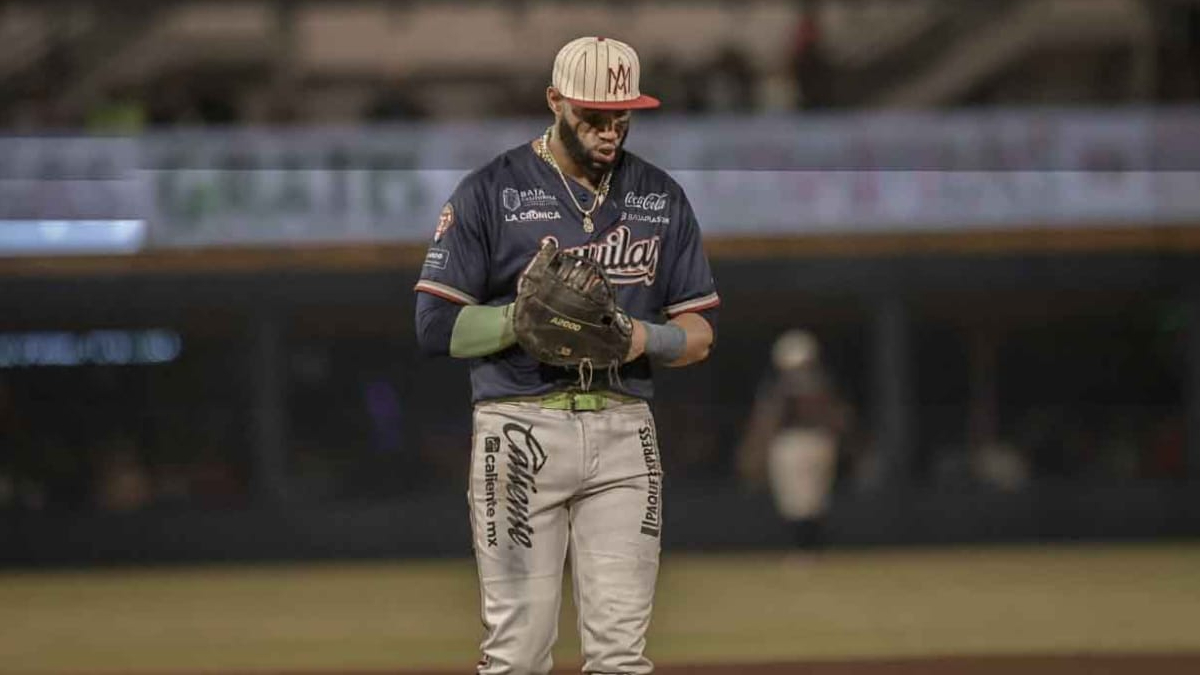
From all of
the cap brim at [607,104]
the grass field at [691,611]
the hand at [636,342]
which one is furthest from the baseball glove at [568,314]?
Answer: the grass field at [691,611]

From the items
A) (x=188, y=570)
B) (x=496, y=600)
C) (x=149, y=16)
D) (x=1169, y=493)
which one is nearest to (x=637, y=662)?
(x=496, y=600)

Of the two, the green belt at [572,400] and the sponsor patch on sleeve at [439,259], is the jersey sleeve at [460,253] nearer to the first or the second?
the sponsor patch on sleeve at [439,259]

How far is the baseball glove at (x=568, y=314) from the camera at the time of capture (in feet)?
16.5

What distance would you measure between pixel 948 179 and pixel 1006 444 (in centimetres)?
248

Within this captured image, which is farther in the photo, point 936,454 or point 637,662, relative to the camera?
point 936,454

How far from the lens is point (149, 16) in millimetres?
22719

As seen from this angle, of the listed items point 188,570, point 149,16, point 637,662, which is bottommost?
point 188,570

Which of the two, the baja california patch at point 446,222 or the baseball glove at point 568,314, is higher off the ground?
the baja california patch at point 446,222

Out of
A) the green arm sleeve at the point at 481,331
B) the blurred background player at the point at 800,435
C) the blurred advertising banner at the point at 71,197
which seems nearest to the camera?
the green arm sleeve at the point at 481,331

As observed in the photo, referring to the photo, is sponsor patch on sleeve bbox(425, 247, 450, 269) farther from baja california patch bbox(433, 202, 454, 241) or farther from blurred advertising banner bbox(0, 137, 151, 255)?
blurred advertising banner bbox(0, 137, 151, 255)

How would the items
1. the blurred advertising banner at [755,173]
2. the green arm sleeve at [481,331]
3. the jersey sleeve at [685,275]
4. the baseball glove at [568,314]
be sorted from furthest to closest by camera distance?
the blurred advertising banner at [755,173] → the jersey sleeve at [685,275] → the green arm sleeve at [481,331] → the baseball glove at [568,314]

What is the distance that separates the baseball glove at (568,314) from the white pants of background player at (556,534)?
0.78 feet

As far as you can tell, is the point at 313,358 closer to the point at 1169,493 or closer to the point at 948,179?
the point at 948,179

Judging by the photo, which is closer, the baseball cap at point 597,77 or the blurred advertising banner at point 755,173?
the baseball cap at point 597,77
